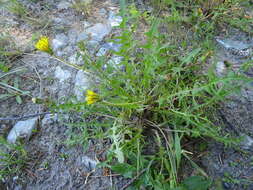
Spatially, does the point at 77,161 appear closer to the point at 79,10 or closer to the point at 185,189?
the point at 185,189

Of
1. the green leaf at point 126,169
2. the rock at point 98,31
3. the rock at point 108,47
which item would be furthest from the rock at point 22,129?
the rock at point 98,31

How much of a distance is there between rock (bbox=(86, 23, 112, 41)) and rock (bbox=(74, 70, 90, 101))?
0.41 meters

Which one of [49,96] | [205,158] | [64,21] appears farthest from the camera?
[64,21]

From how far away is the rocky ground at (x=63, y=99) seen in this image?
1137 millimetres

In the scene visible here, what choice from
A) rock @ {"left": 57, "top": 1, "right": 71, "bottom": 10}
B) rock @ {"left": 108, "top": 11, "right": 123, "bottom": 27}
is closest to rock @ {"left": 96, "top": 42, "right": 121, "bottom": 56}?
rock @ {"left": 108, "top": 11, "right": 123, "bottom": 27}

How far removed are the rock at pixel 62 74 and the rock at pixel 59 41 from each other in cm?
23

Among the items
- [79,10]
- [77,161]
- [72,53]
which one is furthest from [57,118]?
[79,10]

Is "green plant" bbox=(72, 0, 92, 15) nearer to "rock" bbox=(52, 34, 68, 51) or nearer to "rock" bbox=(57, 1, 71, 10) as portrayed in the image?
"rock" bbox=(57, 1, 71, 10)

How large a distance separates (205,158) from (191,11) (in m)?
1.40

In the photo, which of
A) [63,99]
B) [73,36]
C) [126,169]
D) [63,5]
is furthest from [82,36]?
[126,169]

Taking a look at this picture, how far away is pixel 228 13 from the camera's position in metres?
1.95

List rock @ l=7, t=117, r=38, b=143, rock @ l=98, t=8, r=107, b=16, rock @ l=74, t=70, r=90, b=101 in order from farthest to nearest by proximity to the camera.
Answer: rock @ l=98, t=8, r=107, b=16 < rock @ l=74, t=70, r=90, b=101 < rock @ l=7, t=117, r=38, b=143

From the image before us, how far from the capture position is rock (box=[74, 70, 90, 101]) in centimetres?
141

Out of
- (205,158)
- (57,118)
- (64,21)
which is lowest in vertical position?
(205,158)
